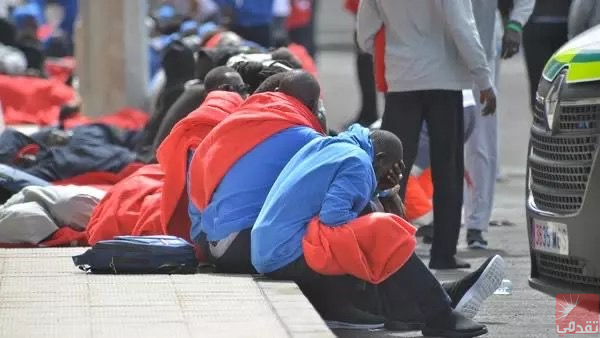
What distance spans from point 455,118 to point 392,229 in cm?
221

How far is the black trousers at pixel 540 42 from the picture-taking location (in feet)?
40.1

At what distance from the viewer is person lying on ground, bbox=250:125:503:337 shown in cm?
713

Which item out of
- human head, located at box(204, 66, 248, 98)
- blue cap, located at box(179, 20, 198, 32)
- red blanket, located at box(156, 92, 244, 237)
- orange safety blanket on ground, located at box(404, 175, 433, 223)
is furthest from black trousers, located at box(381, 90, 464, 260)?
blue cap, located at box(179, 20, 198, 32)

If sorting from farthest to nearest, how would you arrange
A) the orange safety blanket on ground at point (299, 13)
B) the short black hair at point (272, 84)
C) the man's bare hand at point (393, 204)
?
the orange safety blanket on ground at point (299, 13) → the short black hair at point (272, 84) → the man's bare hand at point (393, 204)

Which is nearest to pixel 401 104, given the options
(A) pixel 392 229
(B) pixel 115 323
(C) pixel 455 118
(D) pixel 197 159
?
(C) pixel 455 118

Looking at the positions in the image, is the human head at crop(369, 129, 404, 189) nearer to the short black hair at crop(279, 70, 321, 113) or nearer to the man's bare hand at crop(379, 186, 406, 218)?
the man's bare hand at crop(379, 186, 406, 218)

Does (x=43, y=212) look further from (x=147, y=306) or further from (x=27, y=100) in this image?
(x=27, y=100)

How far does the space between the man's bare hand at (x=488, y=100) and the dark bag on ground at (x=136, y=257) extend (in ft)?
7.02

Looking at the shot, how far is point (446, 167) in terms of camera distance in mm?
9227

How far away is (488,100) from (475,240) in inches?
52.4

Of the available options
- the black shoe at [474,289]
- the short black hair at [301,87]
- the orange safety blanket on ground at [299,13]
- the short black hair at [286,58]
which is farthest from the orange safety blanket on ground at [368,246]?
the orange safety blanket on ground at [299,13]

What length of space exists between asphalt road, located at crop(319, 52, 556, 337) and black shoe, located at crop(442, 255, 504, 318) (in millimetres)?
144

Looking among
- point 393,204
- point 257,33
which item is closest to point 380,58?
point 393,204

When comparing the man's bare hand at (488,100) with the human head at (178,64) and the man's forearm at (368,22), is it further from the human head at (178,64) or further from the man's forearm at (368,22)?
the human head at (178,64)
